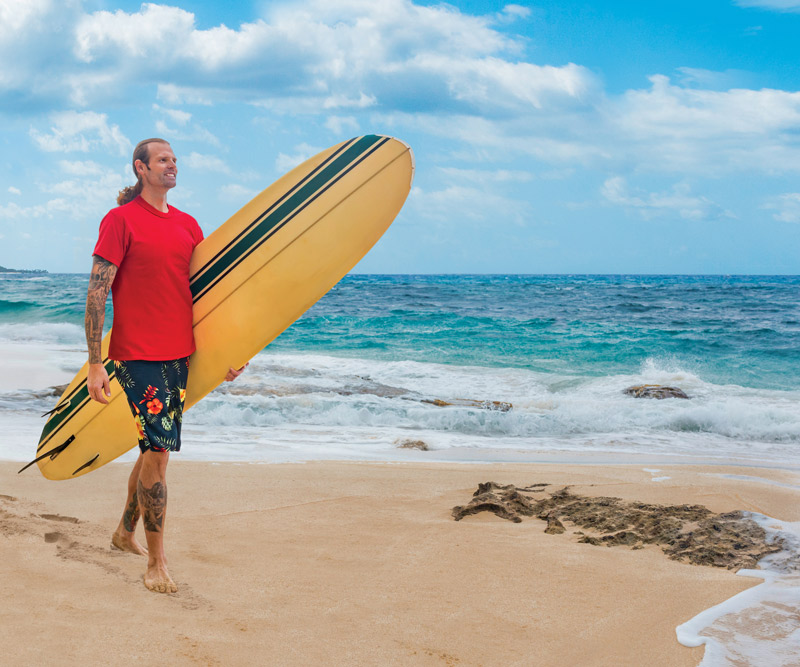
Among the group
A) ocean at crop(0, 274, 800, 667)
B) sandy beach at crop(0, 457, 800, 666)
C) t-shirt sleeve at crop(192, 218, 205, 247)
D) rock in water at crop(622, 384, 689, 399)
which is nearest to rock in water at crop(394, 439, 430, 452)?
ocean at crop(0, 274, 800, 667)

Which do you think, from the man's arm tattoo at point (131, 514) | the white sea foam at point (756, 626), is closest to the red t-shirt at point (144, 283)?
the man's arm tattoo at point (131, 514)

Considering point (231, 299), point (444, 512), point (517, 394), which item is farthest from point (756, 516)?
point (517, 394)

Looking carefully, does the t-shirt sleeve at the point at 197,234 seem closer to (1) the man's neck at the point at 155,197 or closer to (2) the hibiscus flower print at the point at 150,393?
(1) the man's neck at the point at 155,197

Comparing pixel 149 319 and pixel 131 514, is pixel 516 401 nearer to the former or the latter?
pixel 131 514

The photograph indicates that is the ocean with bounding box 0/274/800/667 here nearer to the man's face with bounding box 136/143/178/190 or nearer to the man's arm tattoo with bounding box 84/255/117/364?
the man's arm tattoo with bounding box 84/255/117/364

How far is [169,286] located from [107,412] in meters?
0.89

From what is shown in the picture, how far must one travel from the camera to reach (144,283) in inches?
92.7

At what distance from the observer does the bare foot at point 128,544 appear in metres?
2.69

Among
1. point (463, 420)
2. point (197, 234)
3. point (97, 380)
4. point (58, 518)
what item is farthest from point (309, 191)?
point (463, 420)

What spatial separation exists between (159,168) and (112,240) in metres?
0.33

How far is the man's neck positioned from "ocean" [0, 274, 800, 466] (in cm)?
264

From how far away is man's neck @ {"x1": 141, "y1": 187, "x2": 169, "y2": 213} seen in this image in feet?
7.96

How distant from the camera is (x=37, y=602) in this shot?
83.0 inches

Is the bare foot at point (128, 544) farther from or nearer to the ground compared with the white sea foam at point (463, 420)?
farther from the ground
